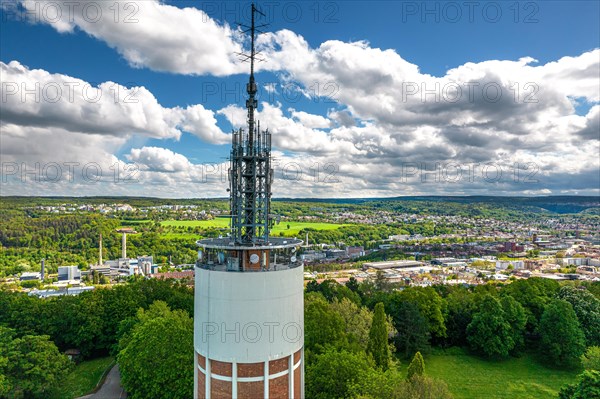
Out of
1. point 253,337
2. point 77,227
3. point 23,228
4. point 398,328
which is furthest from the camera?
point 77,227

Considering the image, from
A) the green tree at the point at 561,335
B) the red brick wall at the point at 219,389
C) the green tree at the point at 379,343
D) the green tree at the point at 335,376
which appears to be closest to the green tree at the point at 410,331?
the green tree at the point at 379,343

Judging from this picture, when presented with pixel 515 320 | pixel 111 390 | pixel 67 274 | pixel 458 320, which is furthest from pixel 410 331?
pixel 67 274

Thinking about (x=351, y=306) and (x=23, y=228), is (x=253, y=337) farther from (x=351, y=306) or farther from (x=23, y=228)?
(x=23, y=228)

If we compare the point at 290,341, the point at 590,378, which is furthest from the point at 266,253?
the point at 590,378

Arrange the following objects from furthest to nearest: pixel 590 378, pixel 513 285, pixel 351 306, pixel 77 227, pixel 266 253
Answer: pixel 77 227
pixel 513 285
pixel 351 306
pixel 590 378
pixel 266 253

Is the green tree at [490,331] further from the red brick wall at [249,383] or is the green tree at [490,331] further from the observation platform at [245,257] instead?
the observation platform at [245,257]

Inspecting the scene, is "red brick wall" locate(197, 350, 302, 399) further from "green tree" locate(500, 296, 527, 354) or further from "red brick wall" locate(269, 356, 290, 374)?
"green tree" locate(500, 296, 527, 354)

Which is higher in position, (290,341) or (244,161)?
(244,161)
